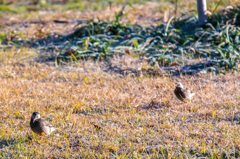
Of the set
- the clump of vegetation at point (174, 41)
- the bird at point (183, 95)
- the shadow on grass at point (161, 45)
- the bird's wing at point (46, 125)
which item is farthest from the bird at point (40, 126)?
the clump of vegetation at point (174, 41)

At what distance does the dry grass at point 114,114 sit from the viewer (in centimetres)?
332

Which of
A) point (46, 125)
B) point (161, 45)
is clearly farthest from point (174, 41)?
point (46, 125)

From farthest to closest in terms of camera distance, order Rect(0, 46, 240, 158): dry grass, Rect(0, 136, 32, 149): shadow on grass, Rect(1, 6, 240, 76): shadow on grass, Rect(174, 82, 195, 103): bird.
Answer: Rect(1, 6, 240, 76): shadow on grass, Rect(174, 82, 195, 103): bird, Rect(0, 136, 32, 149): shadow on grass, Rect(0, 46, 240, 158): dry grass

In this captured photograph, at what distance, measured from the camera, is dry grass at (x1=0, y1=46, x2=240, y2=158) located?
10.9 feet

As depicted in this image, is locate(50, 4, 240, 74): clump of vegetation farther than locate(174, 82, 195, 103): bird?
Yes

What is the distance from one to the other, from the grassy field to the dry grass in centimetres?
→ 1

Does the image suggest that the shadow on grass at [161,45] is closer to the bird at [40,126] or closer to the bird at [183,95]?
the bird at [183,95]

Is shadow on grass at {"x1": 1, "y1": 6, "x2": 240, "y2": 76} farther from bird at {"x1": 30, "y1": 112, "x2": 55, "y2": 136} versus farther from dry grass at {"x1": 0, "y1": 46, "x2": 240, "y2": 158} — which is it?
bird at {"x1": 30, "y1": 112, "x2": 55, "y2": 136}

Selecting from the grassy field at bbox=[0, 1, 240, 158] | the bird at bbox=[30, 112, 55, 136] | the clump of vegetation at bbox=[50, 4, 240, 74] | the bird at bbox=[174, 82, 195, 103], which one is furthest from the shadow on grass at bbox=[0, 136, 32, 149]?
the clump of vegetation at bbox=[50, 4, 240, 74]

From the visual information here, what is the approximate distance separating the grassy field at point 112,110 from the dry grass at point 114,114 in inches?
0.5

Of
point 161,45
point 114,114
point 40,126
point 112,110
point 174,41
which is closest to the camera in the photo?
point 40,126

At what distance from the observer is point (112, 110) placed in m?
4.39

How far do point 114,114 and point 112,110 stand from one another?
6.7 inches

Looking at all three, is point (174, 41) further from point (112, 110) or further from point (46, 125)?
point (46, 125)
